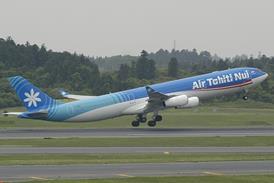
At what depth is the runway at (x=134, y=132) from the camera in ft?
198

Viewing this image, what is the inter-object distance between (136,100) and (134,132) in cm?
703

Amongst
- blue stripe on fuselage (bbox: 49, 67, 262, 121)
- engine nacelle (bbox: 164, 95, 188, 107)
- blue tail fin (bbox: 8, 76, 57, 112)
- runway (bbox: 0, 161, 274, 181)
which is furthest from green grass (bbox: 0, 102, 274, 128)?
runway (bbox: 0, 161, 274, 181)

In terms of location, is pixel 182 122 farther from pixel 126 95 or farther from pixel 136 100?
pixel 126 95

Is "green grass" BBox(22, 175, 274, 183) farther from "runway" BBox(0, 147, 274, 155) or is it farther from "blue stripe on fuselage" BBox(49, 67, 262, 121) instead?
"blue stripe on fuselage" BBox(49, 67, 262, 121)

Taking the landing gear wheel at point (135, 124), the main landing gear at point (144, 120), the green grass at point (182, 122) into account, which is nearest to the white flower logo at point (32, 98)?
the green grass at point (182, 122)

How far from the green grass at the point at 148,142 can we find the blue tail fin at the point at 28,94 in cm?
1034

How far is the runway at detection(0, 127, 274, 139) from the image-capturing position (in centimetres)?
6038

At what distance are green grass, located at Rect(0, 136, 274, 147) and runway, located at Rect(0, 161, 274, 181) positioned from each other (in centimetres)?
1532

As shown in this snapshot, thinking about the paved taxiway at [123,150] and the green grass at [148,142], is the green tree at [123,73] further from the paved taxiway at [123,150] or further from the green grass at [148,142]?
the paved taxiway at [123,150]

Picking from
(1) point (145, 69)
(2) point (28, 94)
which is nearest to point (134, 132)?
(2) point (28, 94)

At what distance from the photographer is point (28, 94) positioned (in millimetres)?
64812

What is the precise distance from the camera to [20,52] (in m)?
152

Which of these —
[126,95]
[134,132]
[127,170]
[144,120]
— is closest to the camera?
[127,170]

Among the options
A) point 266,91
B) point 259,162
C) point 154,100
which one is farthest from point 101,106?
point 266,91
